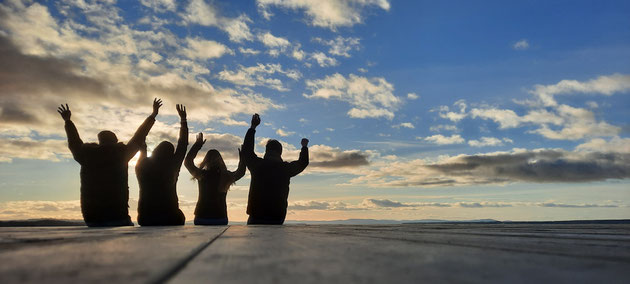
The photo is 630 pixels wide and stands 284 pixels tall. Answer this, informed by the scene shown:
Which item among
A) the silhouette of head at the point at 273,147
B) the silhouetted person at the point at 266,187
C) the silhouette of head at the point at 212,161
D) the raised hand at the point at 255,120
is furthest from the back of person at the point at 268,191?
the silhouette of head at the point at 212,161

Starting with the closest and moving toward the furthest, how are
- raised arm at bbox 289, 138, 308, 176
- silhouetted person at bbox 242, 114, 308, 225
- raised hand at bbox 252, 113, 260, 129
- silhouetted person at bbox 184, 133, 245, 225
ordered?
silhouetted person at bbox 242, 114, 308, 225, raised arm at bbox 289, 138, 308, 176, raised hand at bbox 252, 113, 260, 129, silhouetted person at bbox 184, 133, 245, 225

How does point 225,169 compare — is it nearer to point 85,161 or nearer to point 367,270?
point 85,161

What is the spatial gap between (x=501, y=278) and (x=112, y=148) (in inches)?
230

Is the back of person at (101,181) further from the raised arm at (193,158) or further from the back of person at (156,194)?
the raised arm at (193,158)

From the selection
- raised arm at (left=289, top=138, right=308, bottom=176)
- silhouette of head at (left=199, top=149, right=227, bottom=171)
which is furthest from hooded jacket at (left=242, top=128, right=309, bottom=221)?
silhouette of head at (left=199, top=149, right=227, bottom=171)

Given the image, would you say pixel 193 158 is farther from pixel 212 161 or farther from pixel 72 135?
pixel 72 135

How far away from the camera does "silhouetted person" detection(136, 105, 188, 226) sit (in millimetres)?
6304

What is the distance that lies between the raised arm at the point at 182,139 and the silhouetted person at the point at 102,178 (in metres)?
0.74

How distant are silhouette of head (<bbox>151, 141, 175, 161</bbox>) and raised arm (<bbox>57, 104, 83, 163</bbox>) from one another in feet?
3.23

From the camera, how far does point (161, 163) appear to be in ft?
20.6

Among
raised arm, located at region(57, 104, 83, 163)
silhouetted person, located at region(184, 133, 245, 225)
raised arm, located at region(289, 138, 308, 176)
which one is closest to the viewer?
raised arm, located at region(57, 104, 83, 163)

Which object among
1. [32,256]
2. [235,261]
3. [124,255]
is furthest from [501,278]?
[32,256]

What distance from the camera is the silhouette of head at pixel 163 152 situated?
632 centimetres

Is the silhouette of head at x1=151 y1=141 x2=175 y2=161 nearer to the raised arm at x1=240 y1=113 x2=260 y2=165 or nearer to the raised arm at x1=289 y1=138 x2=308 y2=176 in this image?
the raised arm at x1=240 y1=113 x2=260 y2=165
